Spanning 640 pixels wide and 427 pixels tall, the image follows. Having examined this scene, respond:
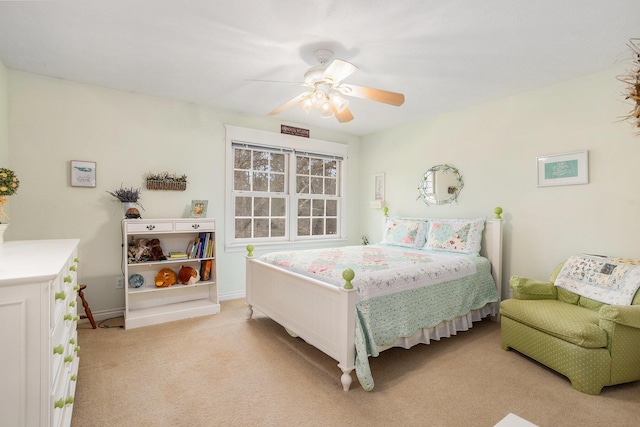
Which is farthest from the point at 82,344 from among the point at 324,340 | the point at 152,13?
the point at 152,13

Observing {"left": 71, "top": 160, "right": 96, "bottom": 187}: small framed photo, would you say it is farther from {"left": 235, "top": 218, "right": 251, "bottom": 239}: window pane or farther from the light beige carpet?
{"left": 235, "top": 218, "right": 251, "bottom": 239}: window pane

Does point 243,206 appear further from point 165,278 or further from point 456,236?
point 456,236

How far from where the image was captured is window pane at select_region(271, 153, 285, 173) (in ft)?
14.8

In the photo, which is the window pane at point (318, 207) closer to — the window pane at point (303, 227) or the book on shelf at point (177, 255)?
the window pane at point (303, 227)

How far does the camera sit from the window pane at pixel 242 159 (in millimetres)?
4215

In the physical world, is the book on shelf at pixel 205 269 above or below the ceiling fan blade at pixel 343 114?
below

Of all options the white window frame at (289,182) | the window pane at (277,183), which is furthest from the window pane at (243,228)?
the window pane at (277,183)

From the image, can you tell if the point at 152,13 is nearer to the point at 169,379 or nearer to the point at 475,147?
the point at 169,379

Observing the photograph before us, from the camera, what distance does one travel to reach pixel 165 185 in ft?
11.8

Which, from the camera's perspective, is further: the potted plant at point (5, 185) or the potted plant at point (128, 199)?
the potted plant at point (128, 199)

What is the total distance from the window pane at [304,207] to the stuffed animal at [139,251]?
2.11 metres

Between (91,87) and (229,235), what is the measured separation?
2.14 m

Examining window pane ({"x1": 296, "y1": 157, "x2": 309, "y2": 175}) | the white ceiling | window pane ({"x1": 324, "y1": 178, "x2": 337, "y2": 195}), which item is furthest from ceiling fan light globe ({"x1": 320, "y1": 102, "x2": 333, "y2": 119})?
window pane ({"x1": 324, "y1": 178, "x2": 337, "y2": 195})

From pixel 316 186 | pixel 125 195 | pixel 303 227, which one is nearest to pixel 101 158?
pixel 125 195
